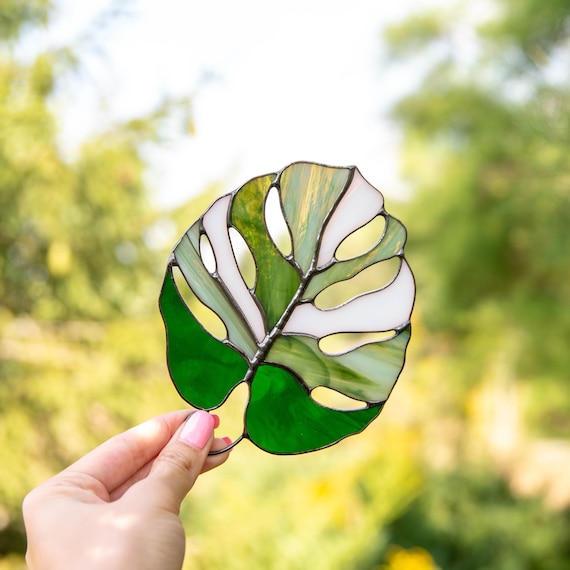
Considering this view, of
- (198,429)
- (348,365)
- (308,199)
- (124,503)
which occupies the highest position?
(308,199)

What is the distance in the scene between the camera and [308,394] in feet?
2.22

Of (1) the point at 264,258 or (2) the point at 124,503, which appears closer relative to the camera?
(2) the point at 124,503

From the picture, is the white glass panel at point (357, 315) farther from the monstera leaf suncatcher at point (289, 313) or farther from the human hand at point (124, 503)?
the human hand at point (124, 503)

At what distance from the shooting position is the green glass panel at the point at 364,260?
2.12 ft

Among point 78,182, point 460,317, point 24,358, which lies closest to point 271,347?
point 78,182

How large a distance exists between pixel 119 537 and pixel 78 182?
1324 mm

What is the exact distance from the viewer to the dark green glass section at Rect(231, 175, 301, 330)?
0.66 meters

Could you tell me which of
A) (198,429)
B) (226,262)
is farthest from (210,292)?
(198,429)

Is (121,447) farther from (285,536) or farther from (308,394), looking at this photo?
(285,536)

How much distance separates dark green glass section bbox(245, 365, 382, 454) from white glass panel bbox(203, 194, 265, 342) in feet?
0.19

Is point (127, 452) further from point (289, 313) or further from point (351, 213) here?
point (351, 213)

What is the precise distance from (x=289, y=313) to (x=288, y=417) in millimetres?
126

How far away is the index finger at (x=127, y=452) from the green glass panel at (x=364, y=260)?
0.69 feet

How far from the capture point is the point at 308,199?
0.66 m
